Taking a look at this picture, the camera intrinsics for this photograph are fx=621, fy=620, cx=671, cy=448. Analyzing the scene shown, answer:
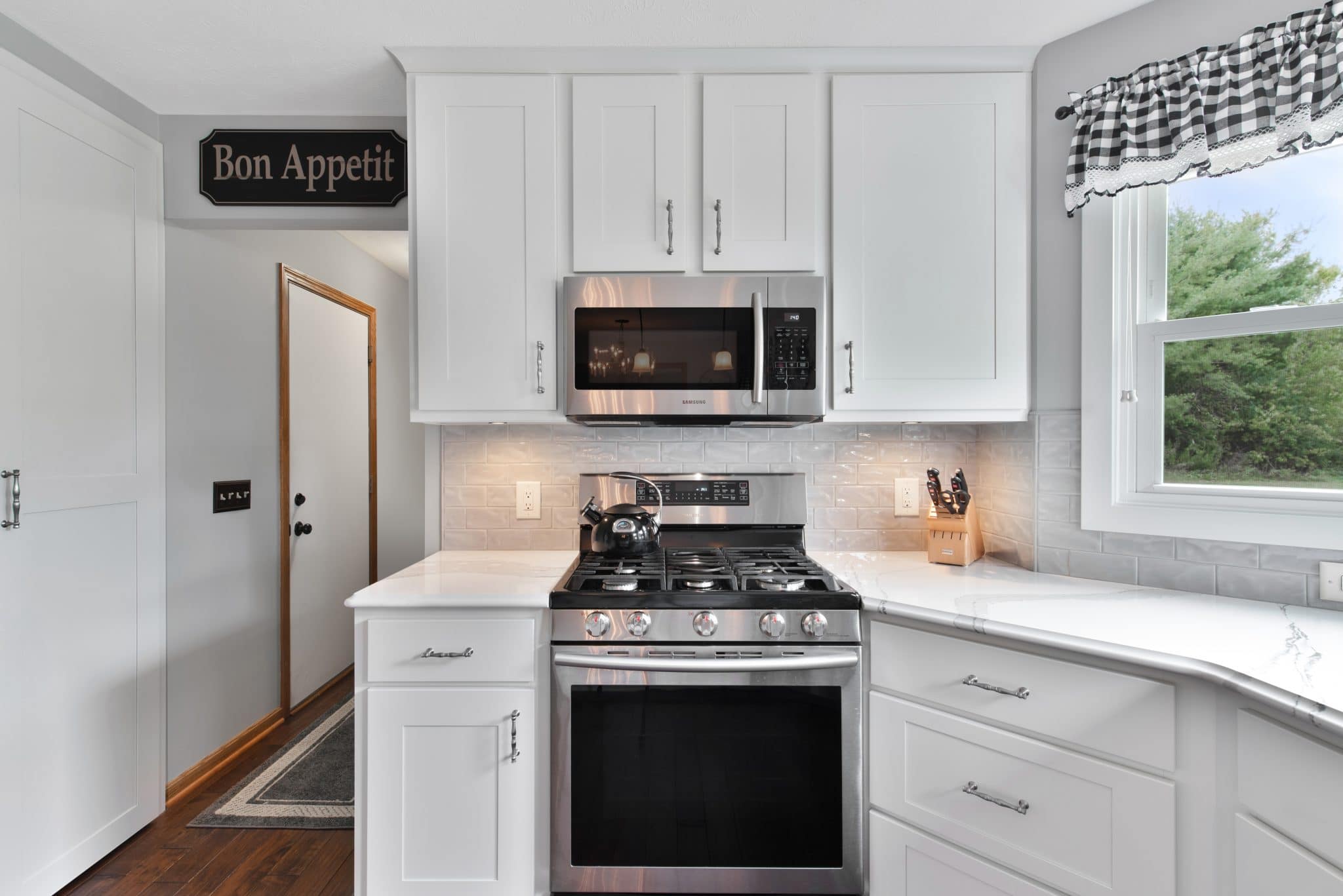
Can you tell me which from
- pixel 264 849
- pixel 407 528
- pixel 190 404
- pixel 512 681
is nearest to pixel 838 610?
pixel 512 681

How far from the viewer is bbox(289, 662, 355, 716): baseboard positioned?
9.76 ft

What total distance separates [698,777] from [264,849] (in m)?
1.47

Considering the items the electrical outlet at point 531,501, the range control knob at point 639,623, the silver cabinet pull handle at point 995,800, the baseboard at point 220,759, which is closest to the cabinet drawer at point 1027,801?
the silver cabinet pull handle at point 995,800

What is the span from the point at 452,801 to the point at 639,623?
641mm

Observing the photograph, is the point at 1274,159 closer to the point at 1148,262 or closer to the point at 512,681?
the point at 1148,262

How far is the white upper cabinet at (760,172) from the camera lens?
182 cm

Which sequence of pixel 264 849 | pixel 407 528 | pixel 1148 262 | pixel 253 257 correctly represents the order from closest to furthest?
pixel 1148 262, pixel 264 849, pixel 253 257, pixel 407 528

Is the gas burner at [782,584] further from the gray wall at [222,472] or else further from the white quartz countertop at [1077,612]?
the gray wall at [222,472]

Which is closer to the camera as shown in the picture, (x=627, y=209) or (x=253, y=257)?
(x=627, y=209)

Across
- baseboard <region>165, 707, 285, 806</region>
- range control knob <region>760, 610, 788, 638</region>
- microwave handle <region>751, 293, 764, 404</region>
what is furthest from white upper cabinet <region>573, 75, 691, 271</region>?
baseboard <region>165, 707, 285, 806</region>

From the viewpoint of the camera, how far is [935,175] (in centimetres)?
182

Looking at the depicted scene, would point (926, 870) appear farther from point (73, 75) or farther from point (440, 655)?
point (73, 75)

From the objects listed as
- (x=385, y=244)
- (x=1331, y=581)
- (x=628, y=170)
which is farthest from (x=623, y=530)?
(x=385, y=244)

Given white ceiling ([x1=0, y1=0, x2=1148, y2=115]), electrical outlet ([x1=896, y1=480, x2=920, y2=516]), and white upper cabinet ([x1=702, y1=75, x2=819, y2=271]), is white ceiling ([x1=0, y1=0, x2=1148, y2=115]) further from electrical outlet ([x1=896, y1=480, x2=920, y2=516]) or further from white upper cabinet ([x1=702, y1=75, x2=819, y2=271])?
electrical outlet ([x1=896, y1=480, x2=920, y2=516])
